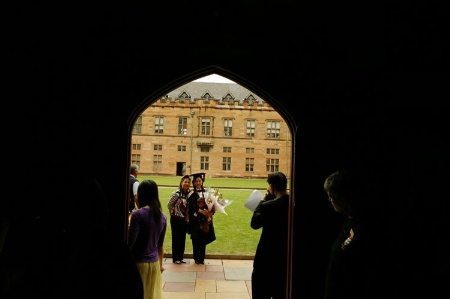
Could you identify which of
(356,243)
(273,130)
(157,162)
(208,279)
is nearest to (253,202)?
(208,279)

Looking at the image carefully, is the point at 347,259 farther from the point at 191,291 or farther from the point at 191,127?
the point at 191,127

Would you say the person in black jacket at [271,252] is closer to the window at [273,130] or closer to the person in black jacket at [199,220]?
the person in black jacket at [199,220]

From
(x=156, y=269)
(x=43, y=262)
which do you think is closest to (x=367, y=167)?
(x=156, y=269)

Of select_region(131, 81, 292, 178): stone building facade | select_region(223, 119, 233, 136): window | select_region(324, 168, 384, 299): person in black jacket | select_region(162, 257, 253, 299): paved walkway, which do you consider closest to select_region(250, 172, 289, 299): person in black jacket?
select_region(324, 168, 384, 299): person in black jacket

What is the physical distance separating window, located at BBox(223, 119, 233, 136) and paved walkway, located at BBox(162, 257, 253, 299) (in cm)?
2872

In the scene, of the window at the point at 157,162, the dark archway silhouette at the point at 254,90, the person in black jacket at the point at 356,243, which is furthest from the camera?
the window at the point at 157,162

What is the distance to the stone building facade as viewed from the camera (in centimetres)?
3325

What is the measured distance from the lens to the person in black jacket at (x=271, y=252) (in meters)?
2.87

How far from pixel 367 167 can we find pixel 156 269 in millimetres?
1851

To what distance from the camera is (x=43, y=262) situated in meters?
1.19

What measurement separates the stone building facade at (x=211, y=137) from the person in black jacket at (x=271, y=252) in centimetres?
3016

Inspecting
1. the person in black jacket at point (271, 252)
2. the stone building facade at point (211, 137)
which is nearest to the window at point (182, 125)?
the stone building facade at point (211, 137)

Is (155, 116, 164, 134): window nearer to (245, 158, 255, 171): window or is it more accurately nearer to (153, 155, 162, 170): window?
(153, 155, 162, 170): window

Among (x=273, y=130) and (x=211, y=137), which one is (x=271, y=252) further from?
(x=211, y=137)
